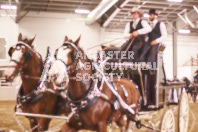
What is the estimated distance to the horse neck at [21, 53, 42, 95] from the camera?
3650 millimetres

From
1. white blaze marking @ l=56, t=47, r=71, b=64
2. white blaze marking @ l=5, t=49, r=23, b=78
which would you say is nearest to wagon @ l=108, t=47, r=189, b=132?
white blaze marking @ l=56, t=47, r=71, b=64

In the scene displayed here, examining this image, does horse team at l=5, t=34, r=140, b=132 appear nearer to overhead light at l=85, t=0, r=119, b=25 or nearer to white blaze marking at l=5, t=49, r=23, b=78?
white blaze marking at l=5, t=49, r=23, b=78

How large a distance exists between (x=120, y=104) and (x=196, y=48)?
20818 mm

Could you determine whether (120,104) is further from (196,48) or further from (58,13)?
(196,48)

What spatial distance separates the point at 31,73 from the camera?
370 cm

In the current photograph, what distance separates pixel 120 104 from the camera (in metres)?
3.48

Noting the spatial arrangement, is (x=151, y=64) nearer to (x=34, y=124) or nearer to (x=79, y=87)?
(x=79, y=87)

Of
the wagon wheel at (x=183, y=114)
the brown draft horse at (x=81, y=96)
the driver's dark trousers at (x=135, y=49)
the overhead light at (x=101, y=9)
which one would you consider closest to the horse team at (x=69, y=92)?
the brown draft horse at (x=81, y=96)

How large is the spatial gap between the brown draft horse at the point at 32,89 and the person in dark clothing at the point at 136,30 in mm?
1461

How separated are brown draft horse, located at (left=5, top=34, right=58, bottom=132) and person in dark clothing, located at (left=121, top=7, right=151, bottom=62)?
1461 mm

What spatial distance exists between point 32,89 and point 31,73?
0.22 meters

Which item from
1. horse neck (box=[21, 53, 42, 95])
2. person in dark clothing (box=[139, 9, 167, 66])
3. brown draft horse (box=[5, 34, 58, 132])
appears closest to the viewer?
brown draft horse (box=[5, 34, 58, 132])

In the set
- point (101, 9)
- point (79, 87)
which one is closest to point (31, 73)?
point (79, 87)

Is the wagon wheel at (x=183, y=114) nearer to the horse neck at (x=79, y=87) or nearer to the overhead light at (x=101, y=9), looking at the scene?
the horse neck at (x=79, y=87)
